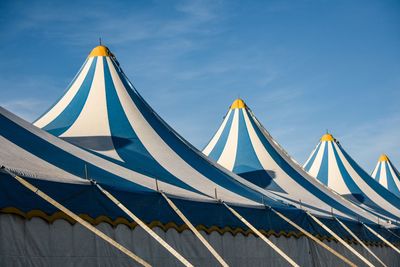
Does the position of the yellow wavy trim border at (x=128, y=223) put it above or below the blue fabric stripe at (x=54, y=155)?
below

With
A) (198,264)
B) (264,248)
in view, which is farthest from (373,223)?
(198,264)

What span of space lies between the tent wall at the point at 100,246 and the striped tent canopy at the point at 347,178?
7631 millimetres

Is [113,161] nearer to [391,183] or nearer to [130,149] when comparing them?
[130,149]

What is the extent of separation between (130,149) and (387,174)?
18.8 meters

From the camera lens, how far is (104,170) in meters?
6.84

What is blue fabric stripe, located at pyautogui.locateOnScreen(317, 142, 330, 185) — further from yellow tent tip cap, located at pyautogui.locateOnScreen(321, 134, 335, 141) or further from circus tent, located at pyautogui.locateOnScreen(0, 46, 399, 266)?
circus tent, located at pyautogui.locateOnScreen(0, 46, 399, 266)

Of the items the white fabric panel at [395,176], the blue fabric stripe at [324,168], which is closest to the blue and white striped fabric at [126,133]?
the blue fabric stripe at [324,168]

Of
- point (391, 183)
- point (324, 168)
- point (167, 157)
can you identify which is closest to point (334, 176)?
point (324, 168)

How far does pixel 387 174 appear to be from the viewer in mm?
25047

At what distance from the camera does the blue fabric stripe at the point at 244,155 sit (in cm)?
1242

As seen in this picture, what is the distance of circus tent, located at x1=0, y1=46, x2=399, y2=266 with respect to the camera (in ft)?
17.7

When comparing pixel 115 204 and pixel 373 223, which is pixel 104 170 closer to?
pixel 115 204

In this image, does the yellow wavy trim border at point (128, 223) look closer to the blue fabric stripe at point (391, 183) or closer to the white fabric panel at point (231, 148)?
the white fabric panel at point (231, 148)

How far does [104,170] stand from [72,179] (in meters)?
0.96
